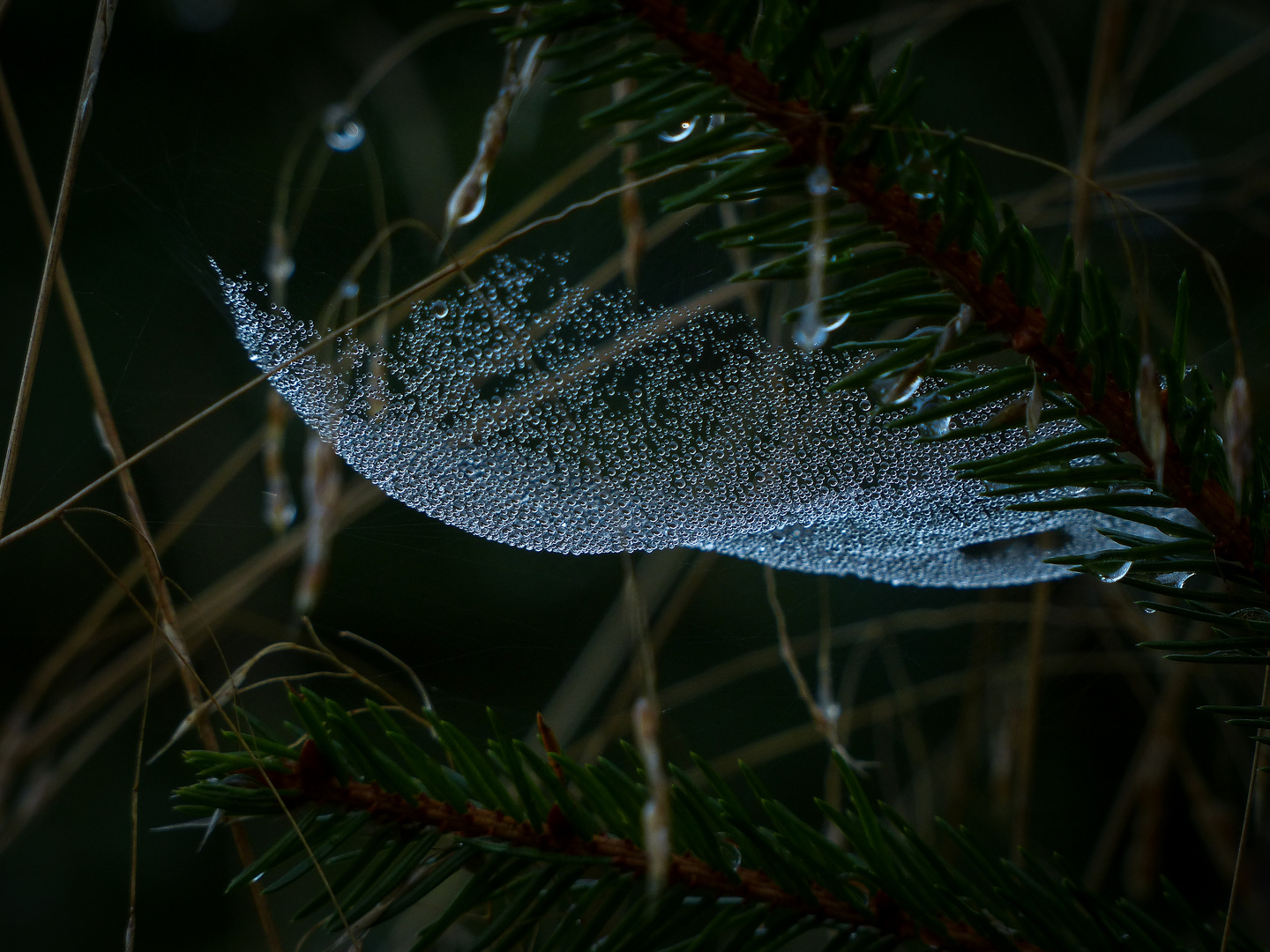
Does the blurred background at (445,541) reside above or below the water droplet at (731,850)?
above

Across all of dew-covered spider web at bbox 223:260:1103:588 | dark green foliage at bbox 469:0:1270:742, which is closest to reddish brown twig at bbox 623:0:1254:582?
dark green foliage at bbox 469:0:1270:742

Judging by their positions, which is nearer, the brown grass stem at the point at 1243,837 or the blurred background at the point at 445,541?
the brown grass stem at the point at 1243,837

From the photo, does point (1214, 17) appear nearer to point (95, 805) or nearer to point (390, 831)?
point (390, 831)

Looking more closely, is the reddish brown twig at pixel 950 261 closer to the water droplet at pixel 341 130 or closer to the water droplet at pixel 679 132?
the water droplet at pixel 679 132

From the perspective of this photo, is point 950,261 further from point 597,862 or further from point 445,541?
point 445,541

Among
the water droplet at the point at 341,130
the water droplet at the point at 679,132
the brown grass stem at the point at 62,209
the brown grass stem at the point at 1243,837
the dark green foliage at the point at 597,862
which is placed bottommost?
the dark green foliage at the point at 597,862

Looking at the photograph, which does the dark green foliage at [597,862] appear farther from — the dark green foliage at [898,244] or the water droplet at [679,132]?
the water droplet at [679,132]

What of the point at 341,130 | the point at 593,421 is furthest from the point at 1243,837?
the point at 341,130

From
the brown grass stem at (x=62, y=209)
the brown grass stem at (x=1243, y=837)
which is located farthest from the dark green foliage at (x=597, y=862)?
the brown grass stem at (x=62, y=209)
